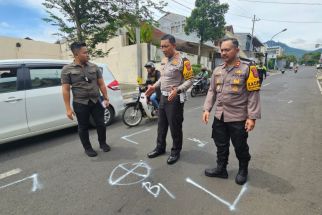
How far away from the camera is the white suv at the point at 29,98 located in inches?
161

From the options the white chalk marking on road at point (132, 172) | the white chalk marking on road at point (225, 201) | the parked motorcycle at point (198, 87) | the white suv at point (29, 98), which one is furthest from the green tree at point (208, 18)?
the white chalk marking on road at point (225, 201)

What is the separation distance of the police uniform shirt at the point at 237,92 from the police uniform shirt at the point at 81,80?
199 cm

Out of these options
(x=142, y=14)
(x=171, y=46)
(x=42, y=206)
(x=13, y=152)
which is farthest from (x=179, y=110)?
(x=142, y=14)

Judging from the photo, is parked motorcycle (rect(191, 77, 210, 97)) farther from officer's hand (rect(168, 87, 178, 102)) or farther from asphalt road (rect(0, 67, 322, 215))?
officer's hand (rect(168, 87, 178, 102))

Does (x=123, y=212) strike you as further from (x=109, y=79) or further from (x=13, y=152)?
(x=109, y=79)

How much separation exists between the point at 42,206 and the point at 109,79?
3663mm

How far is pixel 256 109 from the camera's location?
8.84ft

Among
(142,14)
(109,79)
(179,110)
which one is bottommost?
(179,110)

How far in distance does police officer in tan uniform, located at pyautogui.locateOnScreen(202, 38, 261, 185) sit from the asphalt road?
488 mm

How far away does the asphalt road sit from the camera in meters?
2.61

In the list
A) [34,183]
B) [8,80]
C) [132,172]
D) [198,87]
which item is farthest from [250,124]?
[198,87]

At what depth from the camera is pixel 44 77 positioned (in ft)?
15.3

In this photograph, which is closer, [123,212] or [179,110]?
[123,212]

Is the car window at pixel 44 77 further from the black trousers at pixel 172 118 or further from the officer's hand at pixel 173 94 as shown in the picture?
the officer's hand at pixel 173 94
